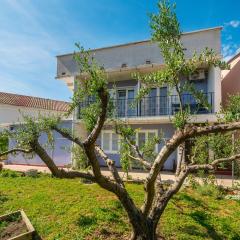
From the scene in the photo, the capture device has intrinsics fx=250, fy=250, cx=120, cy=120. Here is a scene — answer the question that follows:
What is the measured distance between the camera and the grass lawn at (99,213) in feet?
23.2

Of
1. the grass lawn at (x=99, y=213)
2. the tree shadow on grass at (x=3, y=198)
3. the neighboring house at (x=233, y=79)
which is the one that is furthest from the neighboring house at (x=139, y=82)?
the tree shadow on grass at (x=3, y=198)

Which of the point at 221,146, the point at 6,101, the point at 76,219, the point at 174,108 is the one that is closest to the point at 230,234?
the point at 221,146

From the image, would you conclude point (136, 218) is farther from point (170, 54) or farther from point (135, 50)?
point (135, 50)

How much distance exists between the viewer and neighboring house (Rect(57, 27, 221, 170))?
621 inches

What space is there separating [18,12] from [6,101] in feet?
103

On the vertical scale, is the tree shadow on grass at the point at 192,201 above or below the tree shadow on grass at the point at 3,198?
above

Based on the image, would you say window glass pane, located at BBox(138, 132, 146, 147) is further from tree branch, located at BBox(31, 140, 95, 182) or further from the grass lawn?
tree branch, located at BBox(31, 140, 95, 182)

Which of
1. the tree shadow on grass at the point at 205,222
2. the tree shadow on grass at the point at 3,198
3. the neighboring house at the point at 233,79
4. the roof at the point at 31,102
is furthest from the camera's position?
the roof at the point at 31,102

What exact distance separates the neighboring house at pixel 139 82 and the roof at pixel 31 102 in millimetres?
18332

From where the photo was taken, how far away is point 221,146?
28.5 feet

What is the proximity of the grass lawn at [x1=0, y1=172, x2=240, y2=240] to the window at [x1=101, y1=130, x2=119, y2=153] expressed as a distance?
803cm

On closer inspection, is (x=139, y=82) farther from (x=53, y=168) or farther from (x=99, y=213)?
(x=53, y=168)

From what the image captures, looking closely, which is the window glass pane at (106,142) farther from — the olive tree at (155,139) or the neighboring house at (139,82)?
the olive tree at (155,139)

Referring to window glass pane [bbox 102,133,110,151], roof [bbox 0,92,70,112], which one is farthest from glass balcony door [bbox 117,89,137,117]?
roof [bbox 0,92,70,112]
